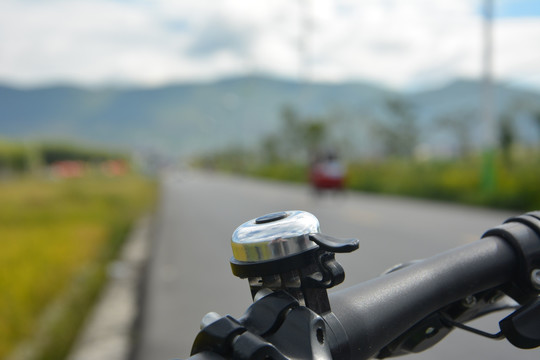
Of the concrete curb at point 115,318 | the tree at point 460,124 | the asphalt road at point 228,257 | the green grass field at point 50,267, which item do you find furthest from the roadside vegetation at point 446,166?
the concrete curb at point 115,318

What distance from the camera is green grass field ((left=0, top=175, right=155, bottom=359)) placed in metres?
5.00

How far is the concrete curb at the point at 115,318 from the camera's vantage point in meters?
4.29

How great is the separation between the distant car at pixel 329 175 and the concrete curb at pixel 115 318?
10307 millimetres

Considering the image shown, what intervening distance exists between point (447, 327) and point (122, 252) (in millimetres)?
8692

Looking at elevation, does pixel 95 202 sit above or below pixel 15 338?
below

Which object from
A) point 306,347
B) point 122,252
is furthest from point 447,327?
point 122,252

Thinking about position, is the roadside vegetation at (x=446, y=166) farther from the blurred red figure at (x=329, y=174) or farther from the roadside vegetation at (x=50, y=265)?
the roadside vegetation at (x=50, y=265)

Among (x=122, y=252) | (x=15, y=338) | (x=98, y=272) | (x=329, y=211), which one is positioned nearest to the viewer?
(x=15, y=338)

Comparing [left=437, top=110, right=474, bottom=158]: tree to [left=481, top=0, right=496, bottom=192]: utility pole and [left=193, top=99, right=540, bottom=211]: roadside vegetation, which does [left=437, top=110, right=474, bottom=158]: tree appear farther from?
[left=481, top=0, right=496, bottom=192]: utility pole

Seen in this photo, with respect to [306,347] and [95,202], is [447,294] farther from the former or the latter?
[95,202]

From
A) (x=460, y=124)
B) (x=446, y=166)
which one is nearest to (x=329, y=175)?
(x=446, y=166)

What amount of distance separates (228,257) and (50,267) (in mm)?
2942

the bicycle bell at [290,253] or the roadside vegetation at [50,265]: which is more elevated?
the bicycle bell at [290,253]

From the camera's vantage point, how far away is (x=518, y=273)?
104 cm
